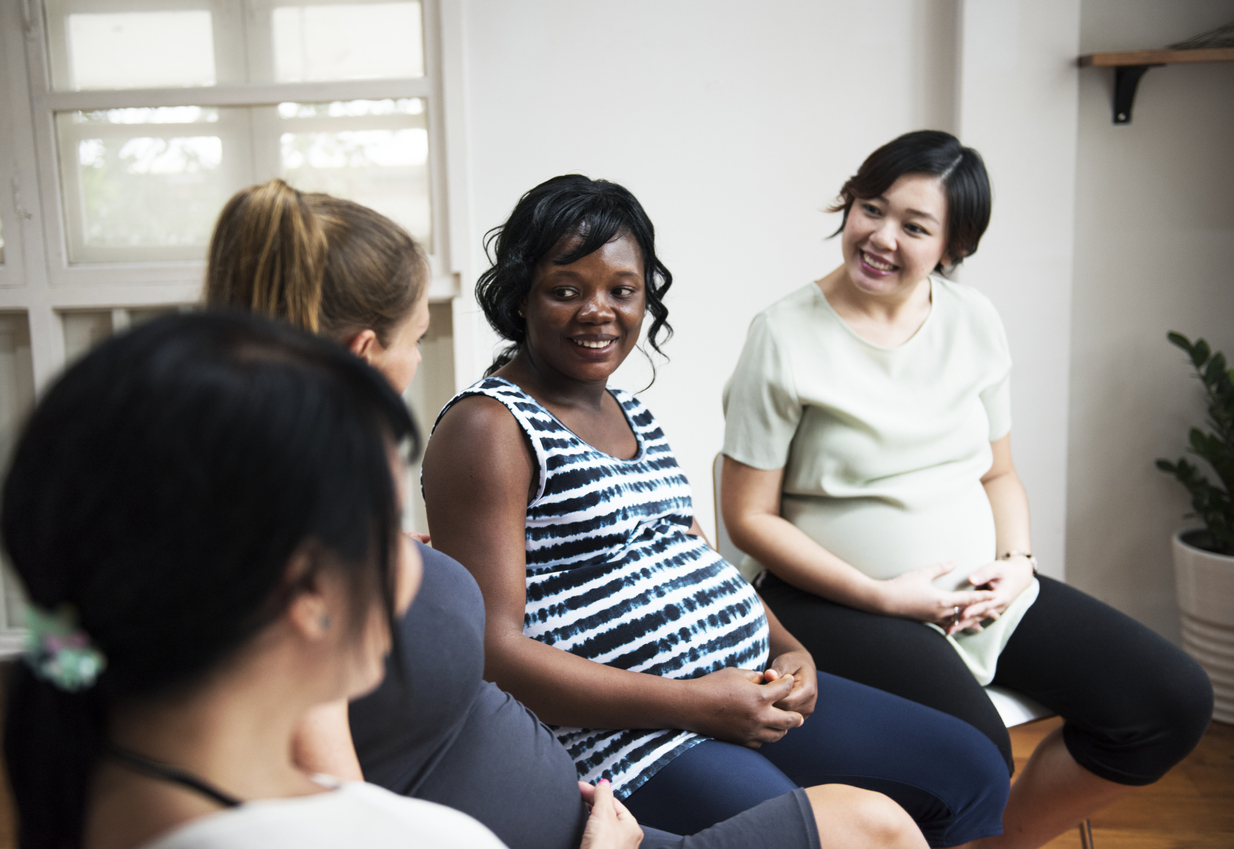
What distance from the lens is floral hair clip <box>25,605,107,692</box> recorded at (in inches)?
18.8

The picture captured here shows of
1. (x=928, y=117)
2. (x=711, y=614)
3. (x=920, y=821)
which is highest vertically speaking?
(x=928, y=117)

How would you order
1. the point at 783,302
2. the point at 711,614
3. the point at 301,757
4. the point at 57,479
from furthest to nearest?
1. the point at 783,302
2. the point at 711,614
3. the point at 301,757
4. the point at 57,479

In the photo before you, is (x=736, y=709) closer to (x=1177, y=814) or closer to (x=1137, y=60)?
(x=1177, y=814)

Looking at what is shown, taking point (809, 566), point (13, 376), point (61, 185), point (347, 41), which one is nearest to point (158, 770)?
point (809, 566)

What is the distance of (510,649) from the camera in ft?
3.60

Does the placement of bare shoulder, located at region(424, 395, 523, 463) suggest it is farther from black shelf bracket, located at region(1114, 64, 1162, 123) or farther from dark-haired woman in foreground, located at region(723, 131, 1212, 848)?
black shelf bracket, located at region(1114, 64, 1162, 123)

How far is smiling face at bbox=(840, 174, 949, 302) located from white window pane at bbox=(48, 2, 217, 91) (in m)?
1.97

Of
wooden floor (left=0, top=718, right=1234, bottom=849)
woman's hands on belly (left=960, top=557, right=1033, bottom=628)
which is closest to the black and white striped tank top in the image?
woman's hands on belly (left=960, top=557, right=1033, bottom=628)

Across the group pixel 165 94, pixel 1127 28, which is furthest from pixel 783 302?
pixel 165 94

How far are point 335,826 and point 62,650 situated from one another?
0.59 feet

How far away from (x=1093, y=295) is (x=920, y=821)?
187 cm

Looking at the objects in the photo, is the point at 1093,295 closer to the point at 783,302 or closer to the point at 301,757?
the point at 783,302

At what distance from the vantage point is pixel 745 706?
1.13 meters

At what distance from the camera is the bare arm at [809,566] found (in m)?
1.50
